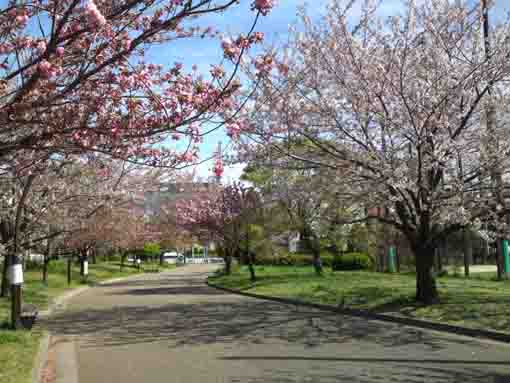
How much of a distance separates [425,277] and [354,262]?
21.1 meters

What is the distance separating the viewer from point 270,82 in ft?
42.2

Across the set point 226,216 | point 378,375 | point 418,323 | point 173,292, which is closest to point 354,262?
point 226,216

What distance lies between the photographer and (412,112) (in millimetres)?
13430

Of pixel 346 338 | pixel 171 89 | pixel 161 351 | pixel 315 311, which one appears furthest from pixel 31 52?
pixel 315 311

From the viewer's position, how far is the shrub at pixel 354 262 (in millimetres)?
36125

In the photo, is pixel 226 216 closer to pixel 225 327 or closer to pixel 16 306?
pixel 225 327

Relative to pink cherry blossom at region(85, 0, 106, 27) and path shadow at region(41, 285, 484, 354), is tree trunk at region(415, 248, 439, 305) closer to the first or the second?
path shadow at region(41, 285, 484, 354)

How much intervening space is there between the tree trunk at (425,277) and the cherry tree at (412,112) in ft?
2.86

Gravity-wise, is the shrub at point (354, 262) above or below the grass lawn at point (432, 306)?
above

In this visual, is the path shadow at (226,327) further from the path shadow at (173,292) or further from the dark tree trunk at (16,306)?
the path shadow at (173,292)

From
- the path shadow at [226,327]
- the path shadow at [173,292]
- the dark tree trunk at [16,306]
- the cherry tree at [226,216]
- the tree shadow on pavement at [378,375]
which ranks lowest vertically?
the path shadow at [173,292]

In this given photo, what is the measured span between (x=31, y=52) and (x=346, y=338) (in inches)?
295

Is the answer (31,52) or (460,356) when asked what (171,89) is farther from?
(460,356)

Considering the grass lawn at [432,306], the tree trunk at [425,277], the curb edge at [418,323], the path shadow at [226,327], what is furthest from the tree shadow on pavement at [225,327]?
the tree trunk at [425,277]
